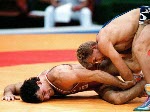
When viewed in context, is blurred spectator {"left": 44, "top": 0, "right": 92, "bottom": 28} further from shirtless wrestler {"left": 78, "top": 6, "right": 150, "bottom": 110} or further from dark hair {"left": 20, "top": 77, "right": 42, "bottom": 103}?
dark hair {"left": 20, "top": 77, "right": 42, "bottom": 103}

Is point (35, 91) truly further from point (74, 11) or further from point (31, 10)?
point (31, 10)

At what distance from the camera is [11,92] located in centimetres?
460

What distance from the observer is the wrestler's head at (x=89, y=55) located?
4.28 m

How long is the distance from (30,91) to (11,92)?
459 millimetres

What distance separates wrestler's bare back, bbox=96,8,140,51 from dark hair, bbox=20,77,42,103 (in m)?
0.76

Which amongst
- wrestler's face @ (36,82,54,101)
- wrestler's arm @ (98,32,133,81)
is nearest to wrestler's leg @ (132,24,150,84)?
wrestler's arm @ (98,32,133,81)

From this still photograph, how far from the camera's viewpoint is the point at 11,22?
10961 millimetres

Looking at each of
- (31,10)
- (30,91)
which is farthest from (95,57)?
(31,10)

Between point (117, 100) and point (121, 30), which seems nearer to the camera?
point (117, 100)

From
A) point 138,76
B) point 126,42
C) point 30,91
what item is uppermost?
point 126,42

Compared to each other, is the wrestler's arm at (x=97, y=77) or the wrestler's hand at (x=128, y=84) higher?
the wrestler's arm at (x=97, y=77)

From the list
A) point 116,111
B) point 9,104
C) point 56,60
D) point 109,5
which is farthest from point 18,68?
point 109,5

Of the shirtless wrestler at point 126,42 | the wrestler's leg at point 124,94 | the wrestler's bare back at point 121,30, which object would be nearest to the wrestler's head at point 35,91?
the shirtless wrestler at point 126,42

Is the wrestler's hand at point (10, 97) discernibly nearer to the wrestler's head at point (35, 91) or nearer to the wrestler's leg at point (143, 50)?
the wrestler's head at point (35, 91)
